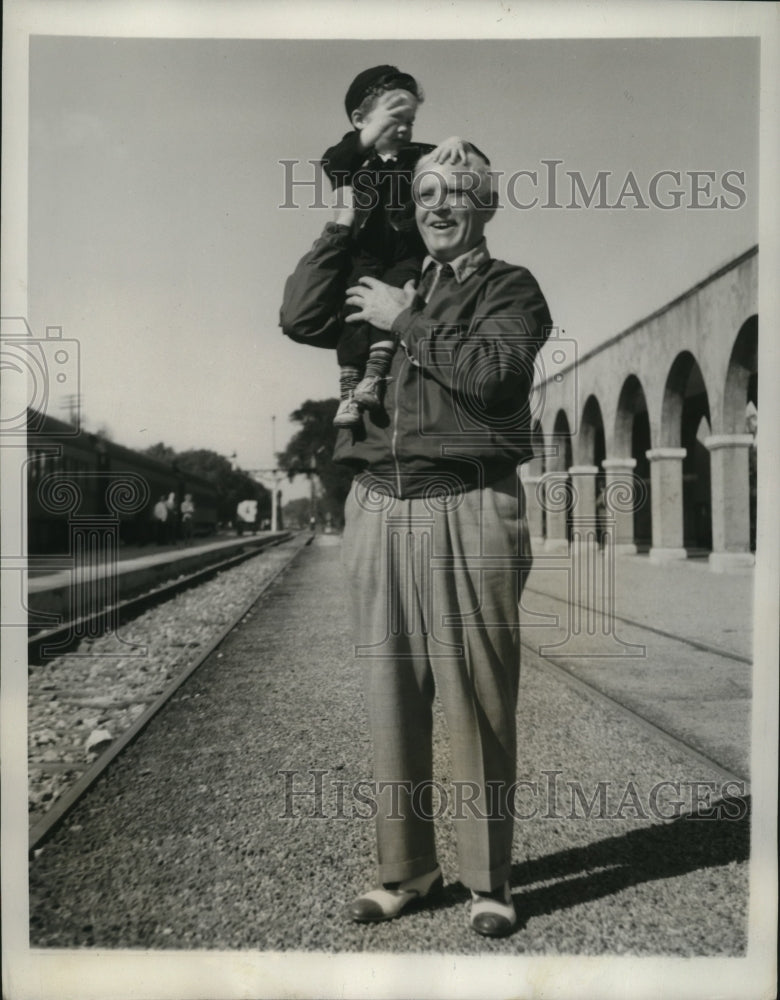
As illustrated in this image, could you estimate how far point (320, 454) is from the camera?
2.77 meters

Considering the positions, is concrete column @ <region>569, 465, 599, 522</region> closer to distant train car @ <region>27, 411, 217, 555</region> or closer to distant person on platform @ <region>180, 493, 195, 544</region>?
distant person on platform @ <region>180, 493, 195, 544</region>

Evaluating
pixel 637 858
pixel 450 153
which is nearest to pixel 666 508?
pixel 637 858

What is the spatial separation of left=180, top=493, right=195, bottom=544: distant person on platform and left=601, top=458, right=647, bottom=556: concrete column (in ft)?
5.46

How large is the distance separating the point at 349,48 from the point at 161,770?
2.69m

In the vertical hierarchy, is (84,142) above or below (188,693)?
above

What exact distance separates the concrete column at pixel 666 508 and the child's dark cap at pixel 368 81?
7.98 ft

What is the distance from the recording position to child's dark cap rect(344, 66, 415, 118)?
2.63 meters

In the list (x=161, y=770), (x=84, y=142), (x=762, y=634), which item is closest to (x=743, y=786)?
(x=762, y=634)

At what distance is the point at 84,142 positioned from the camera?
9.30 ft

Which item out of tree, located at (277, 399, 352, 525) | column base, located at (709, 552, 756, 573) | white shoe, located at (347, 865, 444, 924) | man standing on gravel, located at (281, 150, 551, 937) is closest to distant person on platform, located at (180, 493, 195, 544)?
tree, located at (277, 399, 352, 525)

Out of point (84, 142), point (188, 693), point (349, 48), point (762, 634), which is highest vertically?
point (349, 48)

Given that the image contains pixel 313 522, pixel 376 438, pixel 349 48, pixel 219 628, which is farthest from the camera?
pixel 219 628

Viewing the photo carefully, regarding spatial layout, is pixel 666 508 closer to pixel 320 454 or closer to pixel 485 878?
pixel 320 454

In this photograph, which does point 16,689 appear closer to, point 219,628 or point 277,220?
point 219,628
